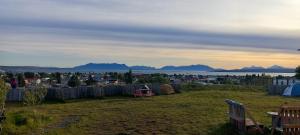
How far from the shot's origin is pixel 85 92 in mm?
32031

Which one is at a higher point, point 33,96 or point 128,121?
point 33,96

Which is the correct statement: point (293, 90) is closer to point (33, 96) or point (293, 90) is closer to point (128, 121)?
point (33, 96)

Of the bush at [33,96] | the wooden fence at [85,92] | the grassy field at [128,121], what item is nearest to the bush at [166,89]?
the wooden fence at [85,92]

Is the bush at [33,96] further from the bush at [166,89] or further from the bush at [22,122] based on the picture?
the bush at [166,89]

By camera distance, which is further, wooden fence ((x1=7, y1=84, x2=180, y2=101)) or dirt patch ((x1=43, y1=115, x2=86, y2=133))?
wooden fence ((x1=7, y1=84, x2=180, y2=101))

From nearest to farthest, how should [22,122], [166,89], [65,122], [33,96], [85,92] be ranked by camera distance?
[22,122], [65,122], [33,96], [85,92], [166,89]

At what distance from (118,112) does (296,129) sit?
29.2 feet

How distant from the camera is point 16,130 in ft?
49.1

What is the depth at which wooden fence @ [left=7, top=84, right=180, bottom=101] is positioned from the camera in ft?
95.4

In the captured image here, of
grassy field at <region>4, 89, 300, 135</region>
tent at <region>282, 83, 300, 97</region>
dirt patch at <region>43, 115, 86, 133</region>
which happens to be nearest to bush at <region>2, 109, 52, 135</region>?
grassy field at <region>4, 89, 300, 135</region>

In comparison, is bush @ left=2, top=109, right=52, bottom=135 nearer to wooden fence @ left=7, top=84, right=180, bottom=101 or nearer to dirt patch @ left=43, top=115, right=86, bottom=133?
dirt patch @ left=43, top=115, right=86, bottom=133

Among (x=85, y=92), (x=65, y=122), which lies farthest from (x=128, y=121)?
(x=85, y=92)

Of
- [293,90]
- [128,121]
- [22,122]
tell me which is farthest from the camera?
[293,90]

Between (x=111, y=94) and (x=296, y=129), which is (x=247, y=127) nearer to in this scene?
(x=296, y=129)
